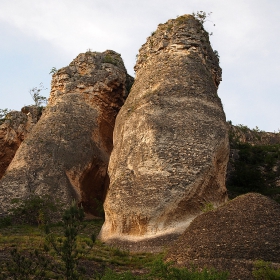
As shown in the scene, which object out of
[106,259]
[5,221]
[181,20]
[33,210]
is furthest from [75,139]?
[106,259]

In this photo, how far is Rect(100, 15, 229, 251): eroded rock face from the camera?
1698 centimetres

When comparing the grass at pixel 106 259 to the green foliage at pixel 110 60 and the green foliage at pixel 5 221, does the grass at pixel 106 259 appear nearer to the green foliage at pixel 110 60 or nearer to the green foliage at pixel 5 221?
the green foliage at pixel 5 221

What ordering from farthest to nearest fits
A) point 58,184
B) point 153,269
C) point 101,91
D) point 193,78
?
1. point 101,91
2. point 58,184
3. point 193,78
4. point 153,269

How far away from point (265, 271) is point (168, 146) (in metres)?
8.54

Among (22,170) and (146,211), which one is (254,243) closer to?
(146,211)

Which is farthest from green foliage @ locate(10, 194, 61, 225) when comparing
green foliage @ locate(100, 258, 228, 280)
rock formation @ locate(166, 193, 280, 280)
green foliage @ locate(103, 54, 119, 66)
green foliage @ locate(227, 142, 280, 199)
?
green foliage @ locate(100, 258, 228, 280)

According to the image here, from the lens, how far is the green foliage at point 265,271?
32.6 ft

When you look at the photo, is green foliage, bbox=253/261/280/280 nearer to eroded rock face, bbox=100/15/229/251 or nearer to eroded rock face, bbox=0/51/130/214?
eroded rock face, bbox=100/15/229/251

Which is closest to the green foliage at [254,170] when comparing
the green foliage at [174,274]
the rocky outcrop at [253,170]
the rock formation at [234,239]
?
the rocky outcrop at [253,170]

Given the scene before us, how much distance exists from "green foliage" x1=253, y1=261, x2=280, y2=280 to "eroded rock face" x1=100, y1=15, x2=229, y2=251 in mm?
5825

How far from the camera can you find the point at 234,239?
11.9m

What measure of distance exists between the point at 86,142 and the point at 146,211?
8244mm

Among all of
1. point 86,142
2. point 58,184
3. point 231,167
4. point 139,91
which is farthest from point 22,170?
point 231,167

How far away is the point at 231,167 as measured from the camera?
29328mm
